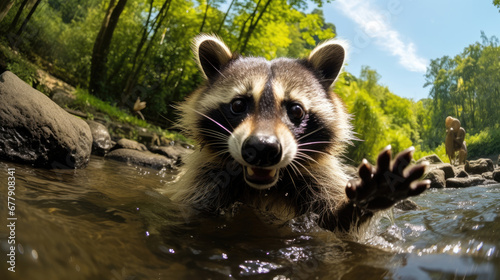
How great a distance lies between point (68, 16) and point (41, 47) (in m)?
7.30

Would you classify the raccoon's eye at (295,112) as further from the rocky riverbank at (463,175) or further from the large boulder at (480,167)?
the large boulder at (480,167)

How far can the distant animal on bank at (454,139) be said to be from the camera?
Answer: 13.2 meters

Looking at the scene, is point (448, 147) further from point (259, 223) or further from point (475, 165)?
point (259, 223)

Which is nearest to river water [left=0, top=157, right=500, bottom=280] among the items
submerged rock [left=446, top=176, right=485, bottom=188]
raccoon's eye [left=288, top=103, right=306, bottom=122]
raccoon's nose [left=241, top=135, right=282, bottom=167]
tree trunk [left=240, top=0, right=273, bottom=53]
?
raccoon's nose [left=241, top=135, right=282, bottom=167]

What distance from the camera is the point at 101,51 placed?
1516 cm

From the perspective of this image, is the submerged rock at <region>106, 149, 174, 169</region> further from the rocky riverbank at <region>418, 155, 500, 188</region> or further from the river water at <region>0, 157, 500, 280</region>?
the rocky riverbank at <region>418, 155, 500, 188</region>

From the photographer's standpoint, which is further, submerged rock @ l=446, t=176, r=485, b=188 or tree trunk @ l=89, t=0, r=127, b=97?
tree trunk @ l=89, t=0, r=127, b=97

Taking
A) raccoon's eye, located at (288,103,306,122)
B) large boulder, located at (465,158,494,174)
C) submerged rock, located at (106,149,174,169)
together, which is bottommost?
submerged rock, located at (106,149,174,169)

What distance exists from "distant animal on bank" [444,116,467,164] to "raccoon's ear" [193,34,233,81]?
493 inches

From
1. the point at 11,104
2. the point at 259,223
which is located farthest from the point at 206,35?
the point at 11,104

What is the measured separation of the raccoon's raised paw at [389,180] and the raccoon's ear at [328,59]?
4.79ft

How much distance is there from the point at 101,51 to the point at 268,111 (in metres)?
14.9

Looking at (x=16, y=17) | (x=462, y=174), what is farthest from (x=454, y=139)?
(x=16, y=17)

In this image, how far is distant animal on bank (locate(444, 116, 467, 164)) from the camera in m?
13.2
